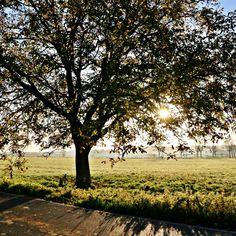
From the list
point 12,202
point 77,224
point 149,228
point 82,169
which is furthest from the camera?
point 82,169

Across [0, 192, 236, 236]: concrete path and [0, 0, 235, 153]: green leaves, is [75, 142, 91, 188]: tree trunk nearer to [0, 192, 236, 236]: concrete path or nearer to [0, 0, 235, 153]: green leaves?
[0, 0, 235, 153]: green leaves

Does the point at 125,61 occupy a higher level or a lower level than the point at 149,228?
higher

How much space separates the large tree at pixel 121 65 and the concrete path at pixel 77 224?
121 inches

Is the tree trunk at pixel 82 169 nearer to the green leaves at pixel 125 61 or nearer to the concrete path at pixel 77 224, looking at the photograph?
the green leaves at pixel 125 61

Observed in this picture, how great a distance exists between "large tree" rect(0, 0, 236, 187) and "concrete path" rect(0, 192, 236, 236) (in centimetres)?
307

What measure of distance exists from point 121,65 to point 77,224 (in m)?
7.05

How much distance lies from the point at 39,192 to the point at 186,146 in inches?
275

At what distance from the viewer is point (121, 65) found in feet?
47.1

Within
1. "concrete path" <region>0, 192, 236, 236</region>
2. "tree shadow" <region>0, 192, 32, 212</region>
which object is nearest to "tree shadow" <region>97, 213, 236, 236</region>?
"concrete path" <region>0, 192, 236, 236</region>

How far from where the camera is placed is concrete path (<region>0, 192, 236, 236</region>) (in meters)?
8.86

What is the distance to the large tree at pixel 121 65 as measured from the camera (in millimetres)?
13109

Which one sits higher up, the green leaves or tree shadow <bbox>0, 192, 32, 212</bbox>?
the green leaves

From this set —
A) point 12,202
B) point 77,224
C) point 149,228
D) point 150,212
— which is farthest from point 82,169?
point 149,228

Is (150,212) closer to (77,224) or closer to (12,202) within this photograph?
(77,224)
